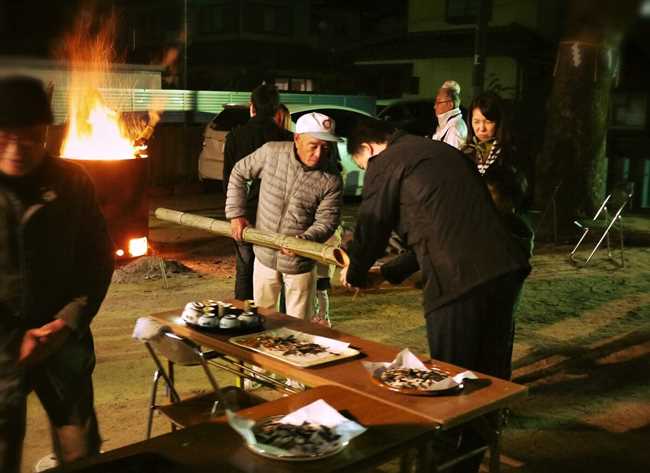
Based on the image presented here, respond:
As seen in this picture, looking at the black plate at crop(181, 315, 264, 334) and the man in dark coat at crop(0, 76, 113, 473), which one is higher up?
the man in dark coat at crop(0, 76, 113, 473)

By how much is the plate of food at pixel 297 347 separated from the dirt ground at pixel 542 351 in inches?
42.2

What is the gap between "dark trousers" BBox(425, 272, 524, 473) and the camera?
3.45 meters

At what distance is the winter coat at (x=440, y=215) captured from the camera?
133 inches

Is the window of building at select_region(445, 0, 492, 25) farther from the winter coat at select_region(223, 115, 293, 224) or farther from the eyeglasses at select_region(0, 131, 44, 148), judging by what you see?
the eyeglasses at select_region(0, 131, 44, 148)

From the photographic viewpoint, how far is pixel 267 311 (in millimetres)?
4449

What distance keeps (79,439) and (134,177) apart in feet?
14.7

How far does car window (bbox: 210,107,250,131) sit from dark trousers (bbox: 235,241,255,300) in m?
9.12

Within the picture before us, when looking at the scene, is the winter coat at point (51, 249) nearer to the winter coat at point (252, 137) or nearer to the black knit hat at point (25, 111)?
the black knit hat at point (25, 111)

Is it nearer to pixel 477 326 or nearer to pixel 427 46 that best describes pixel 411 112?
pixel 427 46

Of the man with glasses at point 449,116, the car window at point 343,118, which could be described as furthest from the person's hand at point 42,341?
the car window at point 343,118

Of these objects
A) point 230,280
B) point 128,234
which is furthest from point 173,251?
point 128,234

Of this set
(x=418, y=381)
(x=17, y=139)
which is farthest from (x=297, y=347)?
(x=17, y=139)

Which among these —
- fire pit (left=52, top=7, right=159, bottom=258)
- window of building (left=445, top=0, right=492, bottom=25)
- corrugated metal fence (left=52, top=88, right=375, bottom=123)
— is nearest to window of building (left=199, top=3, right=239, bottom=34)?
window of building (left=445, top=0, right=492, bottom=25)

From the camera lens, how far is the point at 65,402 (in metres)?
3.06
